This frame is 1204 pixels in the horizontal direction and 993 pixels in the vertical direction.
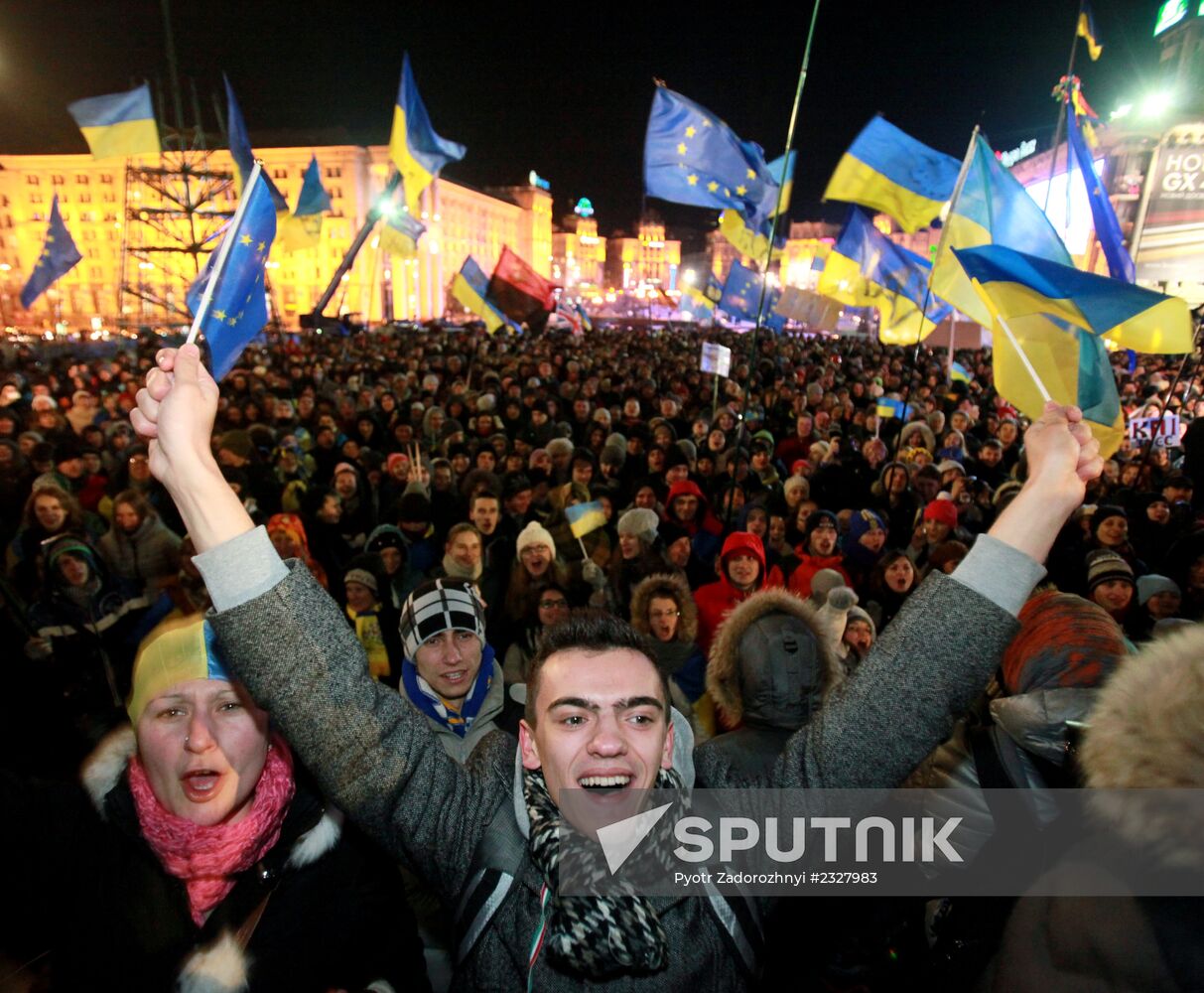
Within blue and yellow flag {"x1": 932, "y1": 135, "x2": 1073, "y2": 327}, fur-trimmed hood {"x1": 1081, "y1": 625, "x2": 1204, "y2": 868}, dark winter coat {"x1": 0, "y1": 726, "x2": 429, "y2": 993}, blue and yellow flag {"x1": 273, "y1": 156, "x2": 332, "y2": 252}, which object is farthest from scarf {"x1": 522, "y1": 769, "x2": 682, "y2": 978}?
blue and yellow flag {"x1": 273, "y1": 156, "x2": 332, "y2": 252}

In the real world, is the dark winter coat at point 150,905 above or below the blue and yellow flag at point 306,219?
below

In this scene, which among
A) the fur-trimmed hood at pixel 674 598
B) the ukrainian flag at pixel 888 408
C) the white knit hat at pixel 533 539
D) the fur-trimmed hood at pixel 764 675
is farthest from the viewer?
the ukrainian flag at pixel 888 408

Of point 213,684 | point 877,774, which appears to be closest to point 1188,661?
point 877,774

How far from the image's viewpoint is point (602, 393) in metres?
12.8

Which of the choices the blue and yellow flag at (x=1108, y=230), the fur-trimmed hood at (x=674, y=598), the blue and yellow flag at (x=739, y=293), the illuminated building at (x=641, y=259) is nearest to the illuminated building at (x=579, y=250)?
the illuminated building at (x=641, y=259)

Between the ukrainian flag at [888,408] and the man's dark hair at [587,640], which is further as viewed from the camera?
the ukrainian flag at [888,408]

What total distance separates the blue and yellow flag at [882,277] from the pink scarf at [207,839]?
10319mm

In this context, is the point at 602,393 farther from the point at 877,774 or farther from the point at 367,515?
the point at 877,774

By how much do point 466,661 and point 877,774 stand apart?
1.79 m

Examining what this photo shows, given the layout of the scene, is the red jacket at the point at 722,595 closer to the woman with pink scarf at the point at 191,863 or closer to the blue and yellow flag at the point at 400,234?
the woman with pink scarf at the point at 191,863

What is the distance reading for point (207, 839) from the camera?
1.60m

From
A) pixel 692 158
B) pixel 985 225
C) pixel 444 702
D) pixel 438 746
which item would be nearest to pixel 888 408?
pixel 692 158

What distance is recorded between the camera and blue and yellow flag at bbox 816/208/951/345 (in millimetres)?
10578

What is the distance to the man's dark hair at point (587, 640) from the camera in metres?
1.55
